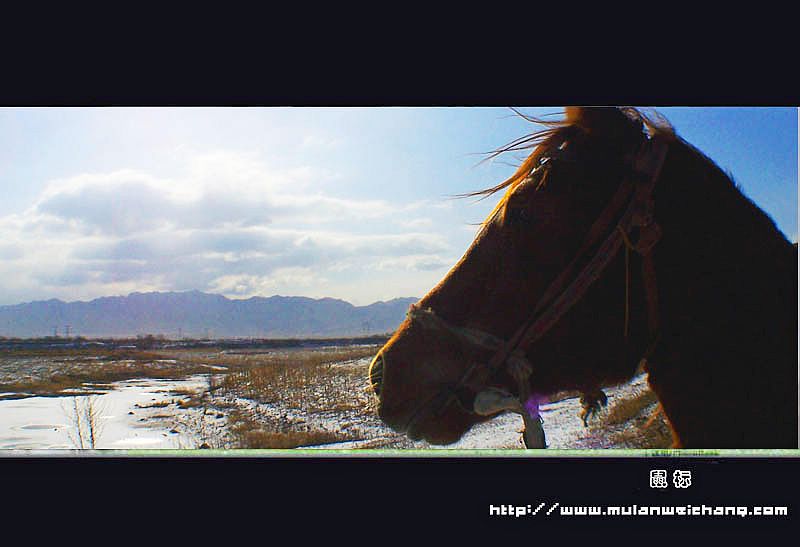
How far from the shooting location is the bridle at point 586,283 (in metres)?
1.64

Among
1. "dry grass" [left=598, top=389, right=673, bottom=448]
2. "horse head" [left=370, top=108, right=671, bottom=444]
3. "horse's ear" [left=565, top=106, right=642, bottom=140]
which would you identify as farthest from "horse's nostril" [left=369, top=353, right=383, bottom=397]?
"dry grass" [left=598, top=389, right=673, bottom=448]

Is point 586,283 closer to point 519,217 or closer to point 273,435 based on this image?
point 519,217

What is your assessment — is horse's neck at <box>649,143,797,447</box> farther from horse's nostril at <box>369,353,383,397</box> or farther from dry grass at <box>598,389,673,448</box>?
dry grass at <box>598,389,673,448</box>

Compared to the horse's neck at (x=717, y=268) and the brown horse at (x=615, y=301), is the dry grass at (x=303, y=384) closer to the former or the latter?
the brown horse at (x=615, y=301)

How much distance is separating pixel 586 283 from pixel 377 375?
0.77m

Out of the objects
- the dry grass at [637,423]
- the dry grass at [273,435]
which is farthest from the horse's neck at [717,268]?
the dry grass at [273,435]

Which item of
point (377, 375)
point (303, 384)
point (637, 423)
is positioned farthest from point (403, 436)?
point (303, 384)

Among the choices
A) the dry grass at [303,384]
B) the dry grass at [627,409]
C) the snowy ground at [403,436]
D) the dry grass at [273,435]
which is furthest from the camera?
the dry grass at [303,384]

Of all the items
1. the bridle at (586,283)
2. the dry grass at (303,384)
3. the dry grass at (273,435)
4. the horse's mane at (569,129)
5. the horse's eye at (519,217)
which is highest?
the horse's mane at (569,129)

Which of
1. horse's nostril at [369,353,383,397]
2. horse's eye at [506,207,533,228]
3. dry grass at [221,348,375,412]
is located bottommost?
dry grass at [221,348,375,412]

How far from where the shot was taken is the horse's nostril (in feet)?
5.86
